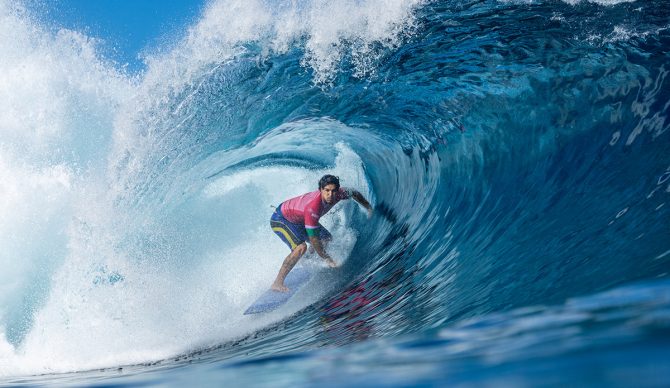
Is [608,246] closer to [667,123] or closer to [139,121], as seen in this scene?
[667,123]

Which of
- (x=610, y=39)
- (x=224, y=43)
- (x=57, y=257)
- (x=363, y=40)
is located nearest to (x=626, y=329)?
(x=610, y=39)

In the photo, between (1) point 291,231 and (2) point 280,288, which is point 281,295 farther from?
(1) point 291,231

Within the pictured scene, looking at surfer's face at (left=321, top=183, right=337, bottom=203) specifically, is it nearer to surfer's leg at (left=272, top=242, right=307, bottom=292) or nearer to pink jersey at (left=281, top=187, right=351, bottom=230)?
pink jersey at (left=281, top=187, right=351, bottom=230)

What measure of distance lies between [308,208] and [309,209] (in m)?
0.02

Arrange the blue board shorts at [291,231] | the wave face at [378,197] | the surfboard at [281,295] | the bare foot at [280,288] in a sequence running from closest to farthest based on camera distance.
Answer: the wave face at [378,197], the surfboard at [281,295], the bare foot at [280,288], the blue board shorts at [291,231]

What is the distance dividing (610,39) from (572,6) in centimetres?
53

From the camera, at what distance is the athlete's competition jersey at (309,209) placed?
577 centimetres

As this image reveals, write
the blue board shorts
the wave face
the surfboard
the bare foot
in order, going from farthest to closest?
the blue board shorts
the bare foot
the surfboard
the wave face

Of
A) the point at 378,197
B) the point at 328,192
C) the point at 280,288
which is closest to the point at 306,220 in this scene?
the point at 328,192

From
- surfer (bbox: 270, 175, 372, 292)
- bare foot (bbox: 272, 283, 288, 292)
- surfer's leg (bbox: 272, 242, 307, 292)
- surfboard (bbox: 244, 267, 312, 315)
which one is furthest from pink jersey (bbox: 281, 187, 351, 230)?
bare foot (bbox: 272, 283, 288, 292)

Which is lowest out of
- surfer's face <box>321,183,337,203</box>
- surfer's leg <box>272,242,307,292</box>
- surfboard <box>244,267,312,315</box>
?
surfboard <box>244,267,312,315</box>

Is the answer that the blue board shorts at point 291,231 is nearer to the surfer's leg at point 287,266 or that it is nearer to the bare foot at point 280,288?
the surfer's leg at point 287,266

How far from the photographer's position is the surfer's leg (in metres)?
5.75

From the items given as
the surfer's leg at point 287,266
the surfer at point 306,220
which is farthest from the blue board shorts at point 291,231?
the surfer's leg at point 287,266
